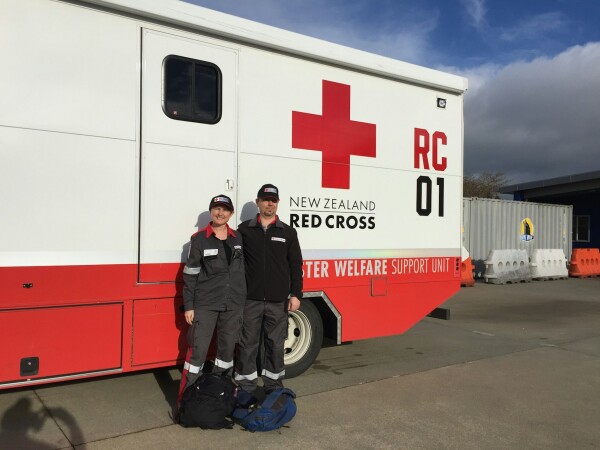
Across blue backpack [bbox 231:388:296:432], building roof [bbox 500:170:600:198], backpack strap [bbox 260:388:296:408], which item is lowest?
blue backpack [bbox 231:388:296:432]

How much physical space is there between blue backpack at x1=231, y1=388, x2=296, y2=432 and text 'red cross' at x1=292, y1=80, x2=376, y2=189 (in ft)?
6.78

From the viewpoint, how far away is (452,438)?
3744mm

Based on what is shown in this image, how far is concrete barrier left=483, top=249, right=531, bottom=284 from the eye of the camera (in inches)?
586

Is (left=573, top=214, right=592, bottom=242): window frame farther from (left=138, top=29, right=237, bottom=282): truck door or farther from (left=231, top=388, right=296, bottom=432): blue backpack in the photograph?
(left=231, top=388, right=296, bottom=432): blue backpack

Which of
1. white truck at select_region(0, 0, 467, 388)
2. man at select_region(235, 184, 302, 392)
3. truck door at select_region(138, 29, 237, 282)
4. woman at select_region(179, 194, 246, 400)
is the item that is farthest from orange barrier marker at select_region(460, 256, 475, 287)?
woman at select_region(179, 194, 246, 400)

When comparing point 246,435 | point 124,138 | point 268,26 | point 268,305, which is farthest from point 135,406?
point 268,26

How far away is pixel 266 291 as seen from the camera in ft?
13.6

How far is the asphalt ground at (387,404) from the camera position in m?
3.65

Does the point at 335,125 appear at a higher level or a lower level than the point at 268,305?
higher

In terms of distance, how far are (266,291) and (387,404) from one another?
1.48 metres

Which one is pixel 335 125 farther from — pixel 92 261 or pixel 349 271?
pixel 92 261

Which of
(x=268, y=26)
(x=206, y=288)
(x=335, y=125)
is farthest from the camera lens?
(x=335, y=125)

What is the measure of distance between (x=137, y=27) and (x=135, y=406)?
3097mm

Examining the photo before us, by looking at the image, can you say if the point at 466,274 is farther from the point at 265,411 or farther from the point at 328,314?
the point at 265,411
